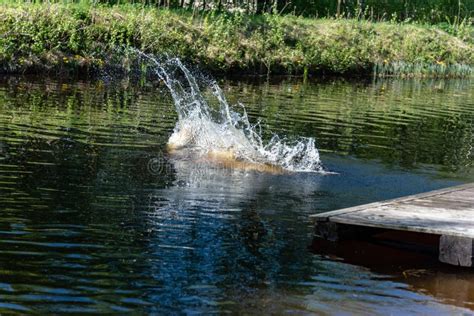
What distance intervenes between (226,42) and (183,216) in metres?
24.6

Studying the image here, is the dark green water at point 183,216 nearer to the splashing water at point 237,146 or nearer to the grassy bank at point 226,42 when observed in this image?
the splashing water at point 237,146

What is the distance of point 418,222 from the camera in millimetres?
A: 11062

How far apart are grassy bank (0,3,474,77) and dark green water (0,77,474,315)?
803 centimetres

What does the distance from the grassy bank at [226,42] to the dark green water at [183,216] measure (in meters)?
8.03

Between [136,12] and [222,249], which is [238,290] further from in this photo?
[136,12]

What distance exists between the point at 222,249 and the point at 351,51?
102ft

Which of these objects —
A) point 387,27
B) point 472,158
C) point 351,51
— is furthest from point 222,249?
point 387,27

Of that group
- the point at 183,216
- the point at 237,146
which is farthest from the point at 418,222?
the point at 237,146


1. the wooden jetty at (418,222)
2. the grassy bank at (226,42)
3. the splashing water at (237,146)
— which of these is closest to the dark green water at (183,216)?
the wooden jetty at (418,222)

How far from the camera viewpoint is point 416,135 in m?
22.2

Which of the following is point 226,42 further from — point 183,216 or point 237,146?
point 183,216

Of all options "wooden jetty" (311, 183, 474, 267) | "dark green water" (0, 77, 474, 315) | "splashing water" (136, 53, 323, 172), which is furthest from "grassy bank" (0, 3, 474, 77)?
"wooden jetty" (311, 183, 474, 267)

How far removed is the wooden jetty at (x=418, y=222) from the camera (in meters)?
10.5

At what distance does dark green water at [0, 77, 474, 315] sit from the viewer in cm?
903
